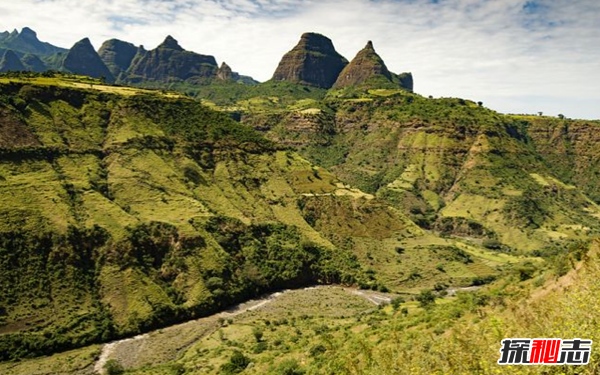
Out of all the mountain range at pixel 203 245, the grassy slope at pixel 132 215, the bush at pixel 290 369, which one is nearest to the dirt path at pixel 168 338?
the mountain range at pixel 203 245

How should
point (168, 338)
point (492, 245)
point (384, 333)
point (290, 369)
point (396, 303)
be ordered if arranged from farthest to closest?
point (492, 245) → point (168, 338) → point (396, 303) → point (290, 369) → point (384, 333)

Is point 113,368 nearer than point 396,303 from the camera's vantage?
Yes

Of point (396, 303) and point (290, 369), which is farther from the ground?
point (290, 369)

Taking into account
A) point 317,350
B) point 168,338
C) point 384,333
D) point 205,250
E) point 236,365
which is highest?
point 384,333

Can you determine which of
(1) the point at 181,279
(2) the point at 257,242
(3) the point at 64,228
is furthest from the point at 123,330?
(2) the point at 257,242

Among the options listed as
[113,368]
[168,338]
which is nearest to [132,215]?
[168,338]

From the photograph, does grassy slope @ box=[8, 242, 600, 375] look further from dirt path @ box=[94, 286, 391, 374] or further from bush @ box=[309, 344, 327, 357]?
dirt path @ box=[94, 286, 391, 374]

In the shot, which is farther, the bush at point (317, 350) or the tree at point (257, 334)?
the tree at point (257, 334)

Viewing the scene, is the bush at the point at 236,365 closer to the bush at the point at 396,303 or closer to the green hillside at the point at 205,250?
the green hillside at the point at 205,250

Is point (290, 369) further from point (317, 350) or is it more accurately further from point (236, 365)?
point (236, 365)

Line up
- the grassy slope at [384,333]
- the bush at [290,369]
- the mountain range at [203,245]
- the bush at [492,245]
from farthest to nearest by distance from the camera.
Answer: the bush at [492,245]
the mountain range at [203,245]
the bush at [290,369]
the grassy slope at [384,333]

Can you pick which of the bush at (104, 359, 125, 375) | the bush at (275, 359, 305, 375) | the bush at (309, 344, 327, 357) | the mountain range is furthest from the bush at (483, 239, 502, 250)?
the bush at (104, 359, 125, 375)

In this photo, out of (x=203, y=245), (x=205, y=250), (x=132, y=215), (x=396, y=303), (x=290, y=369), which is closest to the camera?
(x=290, y=369)

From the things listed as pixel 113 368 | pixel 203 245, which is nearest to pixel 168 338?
pixel 113 368
